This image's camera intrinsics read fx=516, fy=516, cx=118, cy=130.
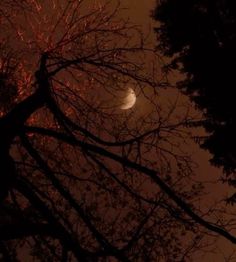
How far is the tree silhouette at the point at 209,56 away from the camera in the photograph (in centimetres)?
1588

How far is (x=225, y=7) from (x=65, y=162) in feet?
31.6

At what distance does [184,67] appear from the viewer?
673 inches

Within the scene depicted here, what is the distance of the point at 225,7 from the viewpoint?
16359 millimetres

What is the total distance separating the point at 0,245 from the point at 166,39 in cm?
1236

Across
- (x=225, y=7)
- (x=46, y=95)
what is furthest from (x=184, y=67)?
(x=46, y=95)

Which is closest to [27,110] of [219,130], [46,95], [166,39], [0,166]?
[46,95]

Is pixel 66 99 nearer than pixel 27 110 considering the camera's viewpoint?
No

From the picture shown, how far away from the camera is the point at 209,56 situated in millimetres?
16250

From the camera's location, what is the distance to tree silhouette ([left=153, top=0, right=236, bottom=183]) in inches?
625

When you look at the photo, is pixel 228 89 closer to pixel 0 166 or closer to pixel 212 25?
pixel 212 25

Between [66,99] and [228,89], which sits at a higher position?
[228,89]

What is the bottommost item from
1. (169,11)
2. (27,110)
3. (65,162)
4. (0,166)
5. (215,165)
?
(0,166)

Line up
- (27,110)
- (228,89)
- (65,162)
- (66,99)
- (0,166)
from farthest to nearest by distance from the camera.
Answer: (228,89) < (65,162) < (66,99) < (27,110) < (0,166)

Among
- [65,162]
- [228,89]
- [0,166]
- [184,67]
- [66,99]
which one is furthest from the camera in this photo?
[184,67]
